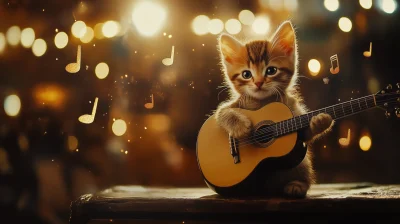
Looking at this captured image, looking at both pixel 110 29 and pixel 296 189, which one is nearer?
pixel 296 189

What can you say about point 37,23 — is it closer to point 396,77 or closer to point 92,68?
point 92,68

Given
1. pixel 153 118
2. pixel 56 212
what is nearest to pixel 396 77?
pixel 153 118

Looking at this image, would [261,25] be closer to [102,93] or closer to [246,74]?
[246,74]

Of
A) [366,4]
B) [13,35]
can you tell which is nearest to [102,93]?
[13,35]

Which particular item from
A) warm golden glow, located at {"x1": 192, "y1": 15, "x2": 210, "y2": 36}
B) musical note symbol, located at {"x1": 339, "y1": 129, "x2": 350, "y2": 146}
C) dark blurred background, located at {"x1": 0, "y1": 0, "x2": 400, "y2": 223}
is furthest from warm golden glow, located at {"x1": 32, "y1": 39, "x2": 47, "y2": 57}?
musical note symbol, located at {"x1": 339, "y1": 129, "x2": 350, "y2": 146}

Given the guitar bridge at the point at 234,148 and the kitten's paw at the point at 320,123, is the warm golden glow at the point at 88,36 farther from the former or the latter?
the kitten's paw at the point at 320,123

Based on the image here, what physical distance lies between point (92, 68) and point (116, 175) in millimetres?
439

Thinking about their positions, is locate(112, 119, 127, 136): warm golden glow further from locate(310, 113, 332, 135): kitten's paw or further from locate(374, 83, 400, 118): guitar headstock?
locate(374, 83, 400, 118): guitar headstock

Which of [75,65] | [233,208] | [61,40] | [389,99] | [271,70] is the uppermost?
[61,40]

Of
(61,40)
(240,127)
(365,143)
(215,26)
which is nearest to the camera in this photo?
(240,127)

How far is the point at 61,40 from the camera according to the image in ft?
5.46

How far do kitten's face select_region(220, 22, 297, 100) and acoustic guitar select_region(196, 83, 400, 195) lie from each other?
7 cm

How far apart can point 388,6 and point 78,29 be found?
3.80ft

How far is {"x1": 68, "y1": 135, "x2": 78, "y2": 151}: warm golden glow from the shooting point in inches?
65.0
